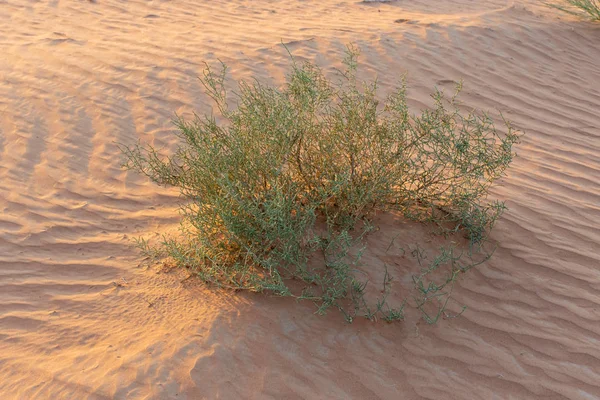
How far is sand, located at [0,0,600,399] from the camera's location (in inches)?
119

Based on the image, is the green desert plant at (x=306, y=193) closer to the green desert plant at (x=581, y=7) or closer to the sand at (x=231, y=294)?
the sand at (x=231, y=294)

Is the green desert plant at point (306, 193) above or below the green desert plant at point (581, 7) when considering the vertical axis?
below

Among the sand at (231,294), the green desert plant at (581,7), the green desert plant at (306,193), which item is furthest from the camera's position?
the green desert plant at (581,7)

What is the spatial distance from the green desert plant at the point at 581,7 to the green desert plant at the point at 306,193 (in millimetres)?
5230

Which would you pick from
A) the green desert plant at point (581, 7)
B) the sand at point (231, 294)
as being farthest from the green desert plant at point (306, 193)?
the green desert plant at point (581, 7)

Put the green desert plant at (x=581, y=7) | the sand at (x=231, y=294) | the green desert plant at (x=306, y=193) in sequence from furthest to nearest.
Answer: the green desert plant at (x=581, y=7) < the green desert plant at (x=306, y=193) < the sand at (x=231, y=294)

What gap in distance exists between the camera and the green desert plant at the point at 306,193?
3273 millimetres

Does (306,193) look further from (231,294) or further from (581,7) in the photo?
(581,7)

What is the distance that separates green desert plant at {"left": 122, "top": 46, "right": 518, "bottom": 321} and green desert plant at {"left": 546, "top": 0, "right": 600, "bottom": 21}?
17.2ft

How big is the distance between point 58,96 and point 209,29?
2426mm

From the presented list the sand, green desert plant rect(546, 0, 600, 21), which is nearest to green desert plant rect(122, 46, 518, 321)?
the sand

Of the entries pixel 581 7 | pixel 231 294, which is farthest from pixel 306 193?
pixel 581 7

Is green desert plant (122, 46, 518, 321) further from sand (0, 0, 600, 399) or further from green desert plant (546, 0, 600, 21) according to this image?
green desert plant (546, 0, 600, 21)

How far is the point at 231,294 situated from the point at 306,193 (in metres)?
0.74
